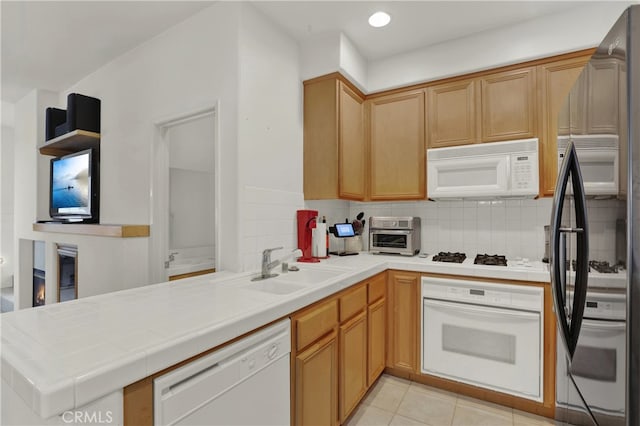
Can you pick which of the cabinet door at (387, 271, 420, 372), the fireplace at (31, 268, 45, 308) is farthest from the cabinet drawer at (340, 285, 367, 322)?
the fireplace at (31, 268, 45, 308)

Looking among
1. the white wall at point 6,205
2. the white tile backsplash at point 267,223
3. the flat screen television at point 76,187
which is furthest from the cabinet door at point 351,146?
the white wall at point 6,205

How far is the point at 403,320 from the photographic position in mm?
2348

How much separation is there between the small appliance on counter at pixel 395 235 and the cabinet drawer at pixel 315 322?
1.15 meters

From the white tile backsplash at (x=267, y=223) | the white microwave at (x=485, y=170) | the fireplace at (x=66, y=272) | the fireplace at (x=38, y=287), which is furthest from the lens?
the fireplace at (x=38, y=287)

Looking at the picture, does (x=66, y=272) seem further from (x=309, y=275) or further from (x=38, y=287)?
(x=309, y=275)

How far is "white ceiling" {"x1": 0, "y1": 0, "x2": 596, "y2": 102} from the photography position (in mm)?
2090

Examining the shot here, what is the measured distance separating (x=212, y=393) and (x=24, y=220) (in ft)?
13.9

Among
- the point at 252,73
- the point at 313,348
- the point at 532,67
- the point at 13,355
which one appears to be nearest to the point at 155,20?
the point at 252,73

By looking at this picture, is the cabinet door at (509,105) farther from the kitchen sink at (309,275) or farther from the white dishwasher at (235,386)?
the white dishwasher at (235,386)

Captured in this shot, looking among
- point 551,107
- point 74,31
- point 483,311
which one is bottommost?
point 483,311

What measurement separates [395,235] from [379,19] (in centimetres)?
169

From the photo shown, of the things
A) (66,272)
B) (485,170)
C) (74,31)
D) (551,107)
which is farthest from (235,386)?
(66,272)

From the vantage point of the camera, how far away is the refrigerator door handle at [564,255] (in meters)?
0.98

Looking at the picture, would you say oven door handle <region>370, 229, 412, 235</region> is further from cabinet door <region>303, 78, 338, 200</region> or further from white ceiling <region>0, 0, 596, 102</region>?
white ceiling <region>0, 0, 596, 102</region>
